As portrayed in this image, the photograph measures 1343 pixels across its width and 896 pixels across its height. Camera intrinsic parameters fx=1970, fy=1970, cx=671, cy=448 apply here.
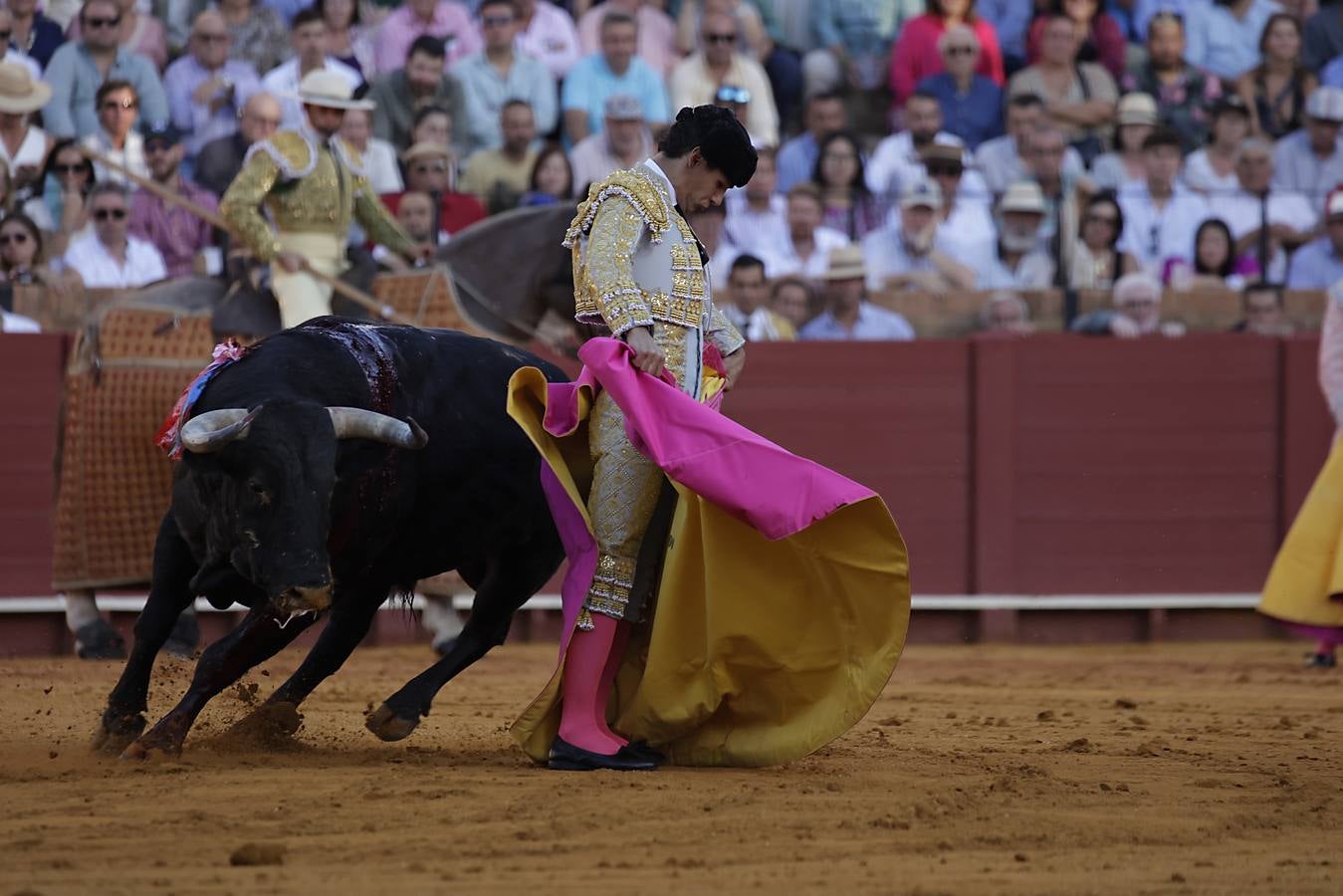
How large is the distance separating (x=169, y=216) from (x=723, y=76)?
2.59 metres

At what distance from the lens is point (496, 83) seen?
27.9 feet

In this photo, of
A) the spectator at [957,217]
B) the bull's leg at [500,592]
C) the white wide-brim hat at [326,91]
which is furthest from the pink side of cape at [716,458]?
the spectator at [957,217]

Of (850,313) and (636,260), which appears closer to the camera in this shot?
(636,260)

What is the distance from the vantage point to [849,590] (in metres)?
3.90

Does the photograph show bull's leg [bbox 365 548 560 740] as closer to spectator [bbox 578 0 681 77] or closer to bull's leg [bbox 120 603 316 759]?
bull's leg [bbox 120 603 316 759]

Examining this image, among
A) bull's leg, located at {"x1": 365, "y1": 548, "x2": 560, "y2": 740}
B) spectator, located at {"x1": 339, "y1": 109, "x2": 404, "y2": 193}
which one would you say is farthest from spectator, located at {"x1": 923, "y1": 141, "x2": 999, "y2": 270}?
bull's leg, located at {"x1": 365, "y1": 548, "x2": 560, "y2": 740}

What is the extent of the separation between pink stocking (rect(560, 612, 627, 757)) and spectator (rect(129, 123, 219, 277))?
4176 mm

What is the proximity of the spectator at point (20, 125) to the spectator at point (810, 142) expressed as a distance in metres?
3.11

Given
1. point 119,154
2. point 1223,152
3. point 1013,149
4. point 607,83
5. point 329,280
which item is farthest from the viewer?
point 1223,152

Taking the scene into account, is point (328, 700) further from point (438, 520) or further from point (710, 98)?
point (710, 98)

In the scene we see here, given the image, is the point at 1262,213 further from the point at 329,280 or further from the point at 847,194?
the point at 329,280

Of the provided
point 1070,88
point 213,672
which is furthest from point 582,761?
point 1070,88

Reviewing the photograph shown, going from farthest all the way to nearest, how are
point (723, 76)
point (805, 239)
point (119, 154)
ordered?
point (723, 76) → point (805, 239) → point (119, 154)

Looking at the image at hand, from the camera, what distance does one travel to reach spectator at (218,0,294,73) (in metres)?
8.41
